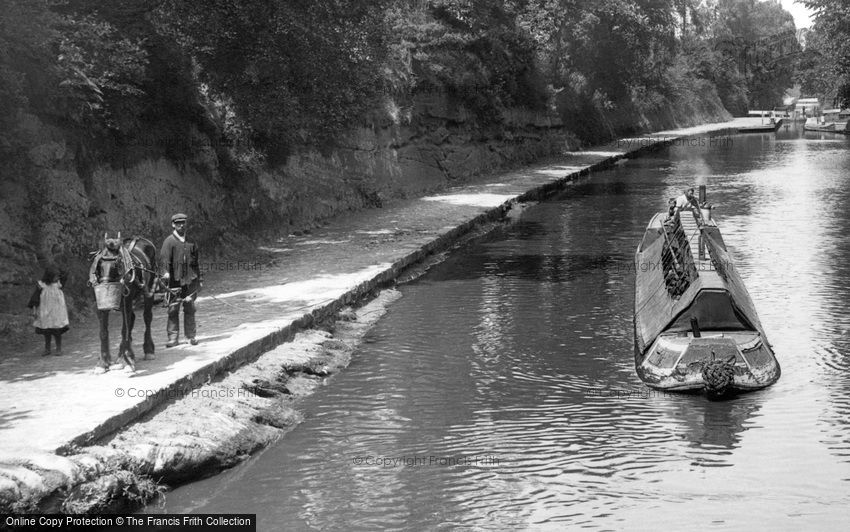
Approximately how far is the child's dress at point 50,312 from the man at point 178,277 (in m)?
1.42

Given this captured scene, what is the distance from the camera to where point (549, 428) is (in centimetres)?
1273

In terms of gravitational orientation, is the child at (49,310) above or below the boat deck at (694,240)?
below

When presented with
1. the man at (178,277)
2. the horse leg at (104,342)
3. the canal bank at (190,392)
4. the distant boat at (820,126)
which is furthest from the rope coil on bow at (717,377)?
the distant boat at (820,126)

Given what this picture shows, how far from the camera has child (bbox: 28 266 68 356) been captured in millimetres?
13820

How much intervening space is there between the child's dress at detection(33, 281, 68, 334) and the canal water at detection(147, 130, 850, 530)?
3665 millimetres

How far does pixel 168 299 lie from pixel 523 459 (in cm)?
553

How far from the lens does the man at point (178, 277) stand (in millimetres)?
14133

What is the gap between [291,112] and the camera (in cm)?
2377

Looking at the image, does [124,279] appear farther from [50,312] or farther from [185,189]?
[185,189]

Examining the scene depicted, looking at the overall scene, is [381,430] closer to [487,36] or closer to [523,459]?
[523,459]

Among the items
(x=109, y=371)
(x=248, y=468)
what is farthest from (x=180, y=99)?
(x=248, y=468)

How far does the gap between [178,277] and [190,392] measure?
2285 mm

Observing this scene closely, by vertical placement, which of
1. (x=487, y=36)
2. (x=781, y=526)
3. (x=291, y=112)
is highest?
(x=487, y=36)

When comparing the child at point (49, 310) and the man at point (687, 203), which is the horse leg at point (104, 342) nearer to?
the child at point (49, 310)
